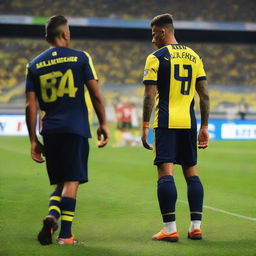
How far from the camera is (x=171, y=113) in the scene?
561cm

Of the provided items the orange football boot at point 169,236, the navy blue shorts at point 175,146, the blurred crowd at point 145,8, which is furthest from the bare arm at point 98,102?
→ the blurred crowd at point 145,8

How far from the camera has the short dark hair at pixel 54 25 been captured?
5.17 metres

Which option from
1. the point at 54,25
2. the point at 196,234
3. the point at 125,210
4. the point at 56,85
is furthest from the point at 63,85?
the point at 125,210

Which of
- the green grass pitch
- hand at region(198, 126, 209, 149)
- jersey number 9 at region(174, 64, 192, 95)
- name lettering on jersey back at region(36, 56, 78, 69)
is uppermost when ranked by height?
name lettering on jersey back at region(36, 56, 78, 69)

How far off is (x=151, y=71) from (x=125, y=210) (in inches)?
99.2

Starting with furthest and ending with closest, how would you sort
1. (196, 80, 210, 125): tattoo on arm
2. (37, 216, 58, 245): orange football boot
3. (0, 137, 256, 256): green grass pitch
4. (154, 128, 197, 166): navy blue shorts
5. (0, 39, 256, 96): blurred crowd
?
(0, 39, 256, 96): blurred crowd → (196, 80, 210, 125): tattoo on arm → (154, 128, 197, 166): navy blue shorts → (0, 137, 256, 256): green grass pitch → (37, 216, 58, 245): orange football boot

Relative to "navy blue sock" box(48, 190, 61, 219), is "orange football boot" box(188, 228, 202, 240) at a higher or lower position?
lower

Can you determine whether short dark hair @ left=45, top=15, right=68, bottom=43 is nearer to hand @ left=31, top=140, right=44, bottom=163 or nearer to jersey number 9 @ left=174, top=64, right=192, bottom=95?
hand @ left=31, top=140, right=44, bottom=163

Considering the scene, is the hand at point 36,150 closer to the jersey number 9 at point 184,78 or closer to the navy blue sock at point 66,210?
the navy blue sock at point 66,210

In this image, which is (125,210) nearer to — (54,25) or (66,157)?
(66,157)

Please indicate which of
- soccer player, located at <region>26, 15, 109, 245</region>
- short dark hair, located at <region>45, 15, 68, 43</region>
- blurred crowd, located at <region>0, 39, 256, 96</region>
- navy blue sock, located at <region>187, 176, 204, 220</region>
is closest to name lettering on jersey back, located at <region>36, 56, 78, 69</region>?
soccer player, located at <region>26, 15, 109, 245</region>

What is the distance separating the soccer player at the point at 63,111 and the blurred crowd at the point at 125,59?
28204 mm

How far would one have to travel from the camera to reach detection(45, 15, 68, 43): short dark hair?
17.0 ft

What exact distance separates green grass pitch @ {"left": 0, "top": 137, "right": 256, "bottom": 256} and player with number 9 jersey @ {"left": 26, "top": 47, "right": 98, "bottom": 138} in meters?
0.96
